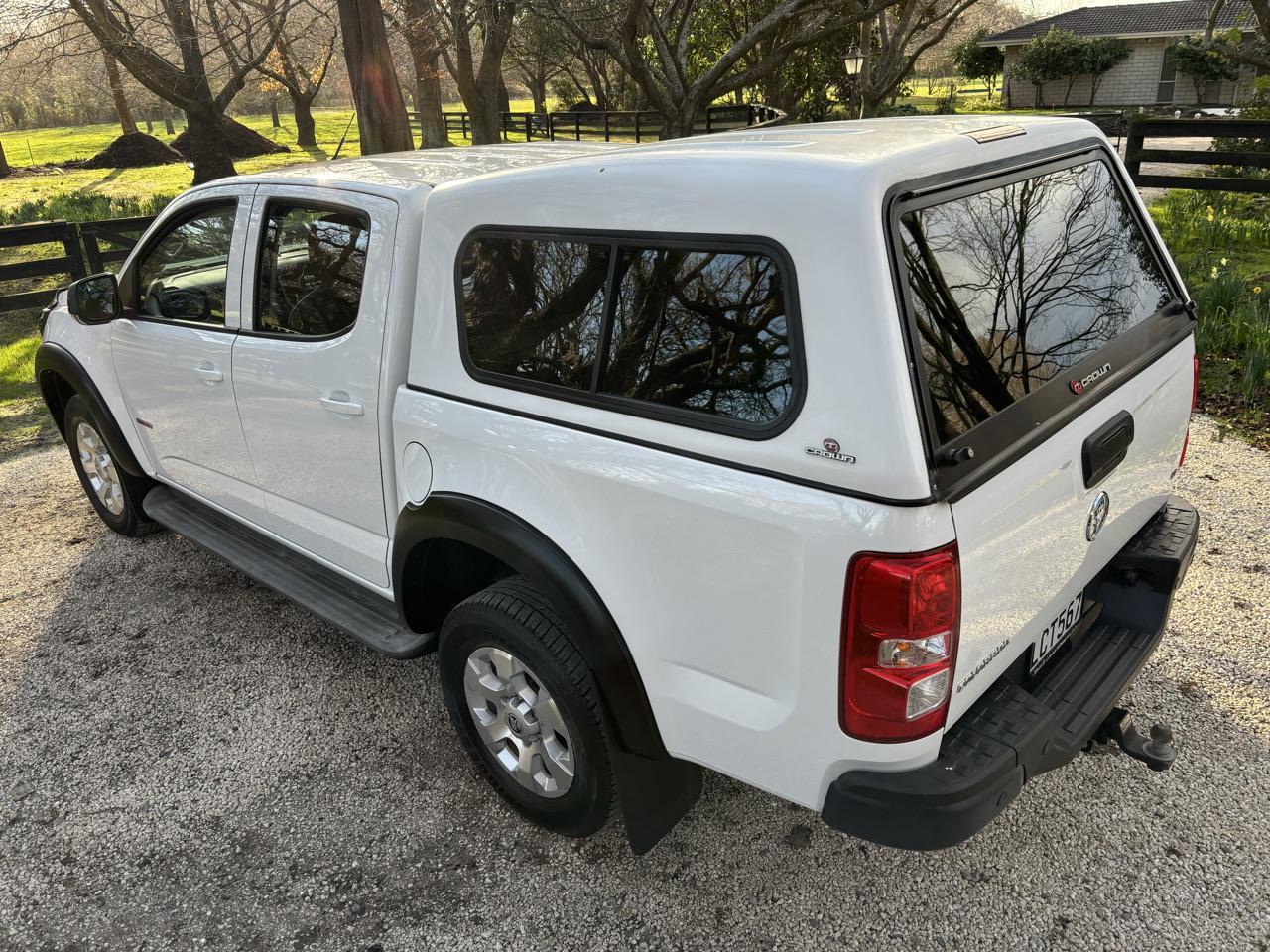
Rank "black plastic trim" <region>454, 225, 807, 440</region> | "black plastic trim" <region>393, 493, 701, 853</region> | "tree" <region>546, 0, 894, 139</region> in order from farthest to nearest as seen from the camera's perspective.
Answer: "tree" <region>546, 0, 894, 139</region>
"black plastic trim" <region>393, 493, 701, 853</region>
"black plastic trim" <region>454, 225, 807, 440</region>

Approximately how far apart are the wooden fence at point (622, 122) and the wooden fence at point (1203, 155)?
5.93 m

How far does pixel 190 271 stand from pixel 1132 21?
49.8m

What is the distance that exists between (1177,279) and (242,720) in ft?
12.0

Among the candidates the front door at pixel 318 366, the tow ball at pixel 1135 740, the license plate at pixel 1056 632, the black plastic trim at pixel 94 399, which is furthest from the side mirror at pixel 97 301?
the tow ball at pixel 1135 740

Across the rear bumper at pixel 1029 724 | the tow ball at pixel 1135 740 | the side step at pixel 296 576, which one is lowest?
the tow ball at pixel 1135 740

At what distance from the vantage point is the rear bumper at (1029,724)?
6.42 feet

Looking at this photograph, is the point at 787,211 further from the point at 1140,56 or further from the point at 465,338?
the point at 1140,56

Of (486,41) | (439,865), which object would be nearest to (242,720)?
(439,865)

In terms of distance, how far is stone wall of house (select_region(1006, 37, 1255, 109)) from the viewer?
3994 cm

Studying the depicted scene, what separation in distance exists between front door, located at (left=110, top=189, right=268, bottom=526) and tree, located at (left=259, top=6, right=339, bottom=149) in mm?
18861

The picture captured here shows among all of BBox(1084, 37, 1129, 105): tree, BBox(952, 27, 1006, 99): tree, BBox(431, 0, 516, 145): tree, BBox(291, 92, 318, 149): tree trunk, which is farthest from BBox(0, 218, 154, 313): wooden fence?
BBox(952, 27, 1006, 99): tree

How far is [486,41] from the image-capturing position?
1764cm

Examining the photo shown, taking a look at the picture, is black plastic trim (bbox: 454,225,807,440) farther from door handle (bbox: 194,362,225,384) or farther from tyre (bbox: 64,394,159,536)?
tyre (bbox: 64,394,159,536)

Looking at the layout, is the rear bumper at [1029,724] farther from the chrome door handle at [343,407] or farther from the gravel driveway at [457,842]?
the chrome door handle at [343,407]
